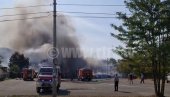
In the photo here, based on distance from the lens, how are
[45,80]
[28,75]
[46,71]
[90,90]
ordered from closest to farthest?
1. [45,80]
2. [46,71]
3. [90,90]
4. [28,75]

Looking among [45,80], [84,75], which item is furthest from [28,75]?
[45,80]

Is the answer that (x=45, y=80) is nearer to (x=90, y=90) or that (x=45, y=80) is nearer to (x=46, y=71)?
(x=46, y=71)

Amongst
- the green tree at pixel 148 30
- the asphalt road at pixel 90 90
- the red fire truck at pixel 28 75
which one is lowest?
the asphalt road at pixel 90 90

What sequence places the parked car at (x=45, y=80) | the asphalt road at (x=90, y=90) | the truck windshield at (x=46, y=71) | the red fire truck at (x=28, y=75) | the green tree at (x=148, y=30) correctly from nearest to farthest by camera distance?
the green tree at (x=148, y=30) → the asphalt road at (x=90, y=90) → the parked car at (x=45, y=80) → the truck windshield at (x=46, y=71) → the red fire truck at (x=28, y=75)

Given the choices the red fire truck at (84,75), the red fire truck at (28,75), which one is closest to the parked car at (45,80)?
the red fire truck at (84,75)

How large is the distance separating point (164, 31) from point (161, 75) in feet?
11.8

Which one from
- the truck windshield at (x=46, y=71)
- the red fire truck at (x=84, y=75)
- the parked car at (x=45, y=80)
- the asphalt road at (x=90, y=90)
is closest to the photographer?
the asphalt road at (x=90, y=90)

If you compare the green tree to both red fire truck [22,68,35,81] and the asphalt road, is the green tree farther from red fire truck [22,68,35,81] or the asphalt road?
red fire truck [22,68,35,81]

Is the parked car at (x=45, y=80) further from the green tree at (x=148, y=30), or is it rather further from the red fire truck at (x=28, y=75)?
the red fire truck at (x=28, y=75)

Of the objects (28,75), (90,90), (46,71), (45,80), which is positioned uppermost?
(46,71)

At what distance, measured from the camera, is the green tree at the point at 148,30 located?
1224 inches

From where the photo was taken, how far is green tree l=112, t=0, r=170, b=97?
31.1 meters

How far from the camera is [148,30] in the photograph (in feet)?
103

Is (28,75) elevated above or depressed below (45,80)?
below
